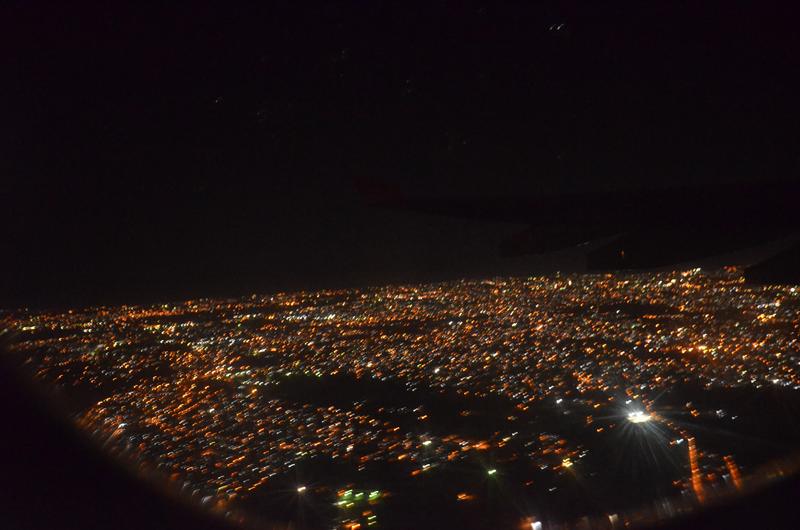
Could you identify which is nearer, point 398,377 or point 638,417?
point 638,417

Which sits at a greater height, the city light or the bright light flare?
the city light

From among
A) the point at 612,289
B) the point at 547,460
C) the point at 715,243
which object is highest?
the point at 612,289

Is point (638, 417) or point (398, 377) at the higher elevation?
point (398, 377)

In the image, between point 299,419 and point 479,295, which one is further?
point 479,295

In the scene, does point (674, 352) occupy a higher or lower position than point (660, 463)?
higher

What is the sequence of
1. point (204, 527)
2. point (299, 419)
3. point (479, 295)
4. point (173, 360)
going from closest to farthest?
point (204, 527) < point (299, 419) < point (173, 360) < point (479, 295)

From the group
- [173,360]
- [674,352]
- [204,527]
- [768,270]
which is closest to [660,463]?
[768,270]

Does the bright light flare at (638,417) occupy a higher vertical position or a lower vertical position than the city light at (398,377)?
lower

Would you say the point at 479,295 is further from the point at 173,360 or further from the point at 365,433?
the point at 365,433

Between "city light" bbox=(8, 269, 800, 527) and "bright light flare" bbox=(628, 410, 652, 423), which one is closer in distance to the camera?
"city light" bbox=(8, 269, 800, 527)

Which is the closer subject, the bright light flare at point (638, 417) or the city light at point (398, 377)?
the city light at point (398, 377)

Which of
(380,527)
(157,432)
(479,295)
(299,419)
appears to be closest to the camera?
(380,527)
